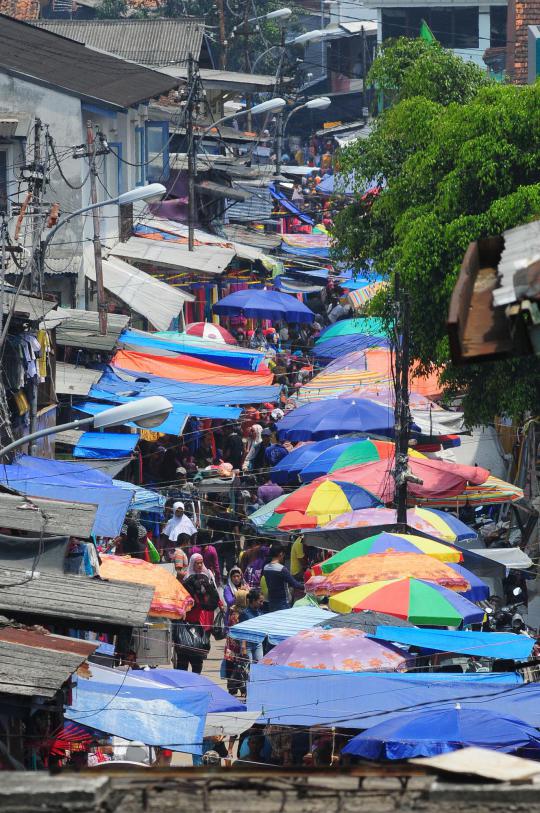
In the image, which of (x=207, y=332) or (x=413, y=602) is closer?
(x=413, y=602)

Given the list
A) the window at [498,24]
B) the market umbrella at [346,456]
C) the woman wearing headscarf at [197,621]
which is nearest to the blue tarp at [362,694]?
the woman wearing headscarf at [197,621]

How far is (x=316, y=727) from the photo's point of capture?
487 inches

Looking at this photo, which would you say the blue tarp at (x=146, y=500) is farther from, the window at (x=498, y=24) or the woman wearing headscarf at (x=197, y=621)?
the window at (x=498, y=24)

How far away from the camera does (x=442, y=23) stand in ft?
201

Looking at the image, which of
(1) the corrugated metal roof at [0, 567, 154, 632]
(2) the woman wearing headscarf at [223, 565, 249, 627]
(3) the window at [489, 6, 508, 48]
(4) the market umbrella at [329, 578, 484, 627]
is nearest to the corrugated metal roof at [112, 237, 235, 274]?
(2) the woman wearing headscarf at [223, 565, 249, 627]

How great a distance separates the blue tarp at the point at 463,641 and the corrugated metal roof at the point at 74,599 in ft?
8.03

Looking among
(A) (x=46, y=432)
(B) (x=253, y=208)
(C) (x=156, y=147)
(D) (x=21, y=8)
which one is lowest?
(B) (x=253, y=208)

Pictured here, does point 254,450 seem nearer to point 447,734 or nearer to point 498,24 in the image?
point 447,734

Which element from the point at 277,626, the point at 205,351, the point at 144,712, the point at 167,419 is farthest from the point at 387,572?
the point at 205,351

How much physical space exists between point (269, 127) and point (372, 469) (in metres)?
47.4

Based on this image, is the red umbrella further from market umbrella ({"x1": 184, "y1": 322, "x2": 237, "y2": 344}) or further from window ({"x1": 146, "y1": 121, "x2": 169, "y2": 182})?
window ({"x1": 146, "y1": 121, "x2": 169, "y2": 182})

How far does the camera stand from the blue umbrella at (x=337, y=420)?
23.8m

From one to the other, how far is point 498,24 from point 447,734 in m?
53.9

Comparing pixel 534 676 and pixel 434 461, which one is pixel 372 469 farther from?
pixel 534 676
